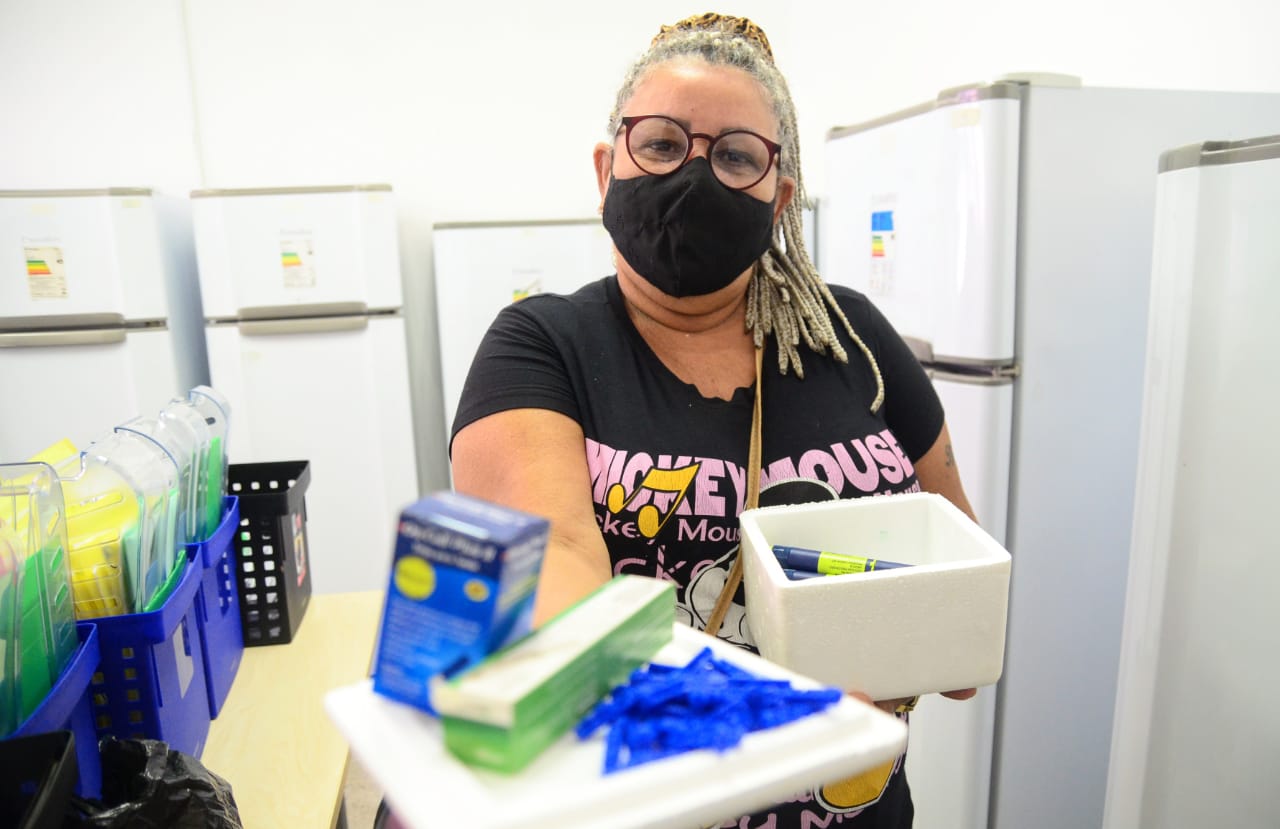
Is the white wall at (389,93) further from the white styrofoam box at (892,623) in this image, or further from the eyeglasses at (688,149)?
the white styrofoam box at (892,623)

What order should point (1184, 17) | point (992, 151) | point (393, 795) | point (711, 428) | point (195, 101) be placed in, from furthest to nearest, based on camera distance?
point (195, 101) → point (1184, 17) → point (992, 151) → point (711, 428) → point (393, 795)

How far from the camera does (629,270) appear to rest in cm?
101

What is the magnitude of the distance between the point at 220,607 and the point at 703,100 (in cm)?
99

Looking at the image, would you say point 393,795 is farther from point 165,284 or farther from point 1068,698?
point 165,284

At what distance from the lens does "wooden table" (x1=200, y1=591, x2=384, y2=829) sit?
3.27ft

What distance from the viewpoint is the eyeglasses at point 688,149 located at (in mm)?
938

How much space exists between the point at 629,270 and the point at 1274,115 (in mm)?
1429

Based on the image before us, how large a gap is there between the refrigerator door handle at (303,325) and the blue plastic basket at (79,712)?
203cm

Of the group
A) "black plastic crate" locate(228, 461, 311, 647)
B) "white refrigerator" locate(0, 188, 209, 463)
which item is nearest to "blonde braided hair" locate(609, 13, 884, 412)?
"black plastic crate" locate(228, 461, 311, 647)

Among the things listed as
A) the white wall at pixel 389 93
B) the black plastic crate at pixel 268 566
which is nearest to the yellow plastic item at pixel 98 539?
the black plastic crate at pixel 268 566

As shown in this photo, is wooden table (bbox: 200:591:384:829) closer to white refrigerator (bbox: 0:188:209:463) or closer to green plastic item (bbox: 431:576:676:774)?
green plastic item (bbox: 431:576:676:774)

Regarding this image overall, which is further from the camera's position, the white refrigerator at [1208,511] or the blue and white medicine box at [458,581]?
the white refrigerator at [1208,511]

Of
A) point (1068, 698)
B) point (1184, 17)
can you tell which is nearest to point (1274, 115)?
point (1184, 17)

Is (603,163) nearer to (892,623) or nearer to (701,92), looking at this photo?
(701,92)
